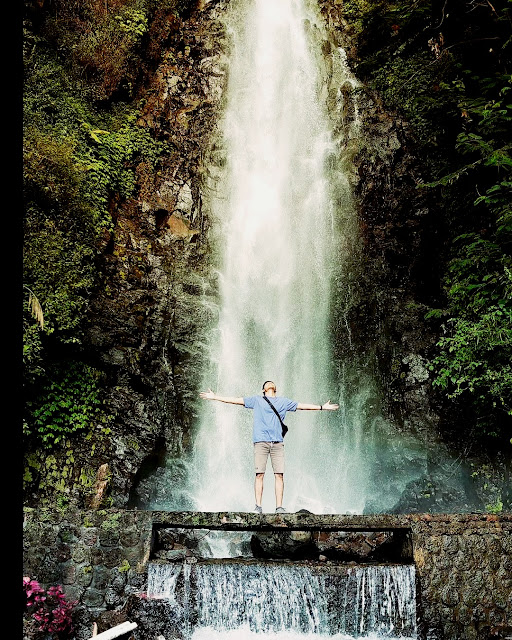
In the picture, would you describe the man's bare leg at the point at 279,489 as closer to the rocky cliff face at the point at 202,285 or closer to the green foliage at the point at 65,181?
the rocky cliff face at the point at 202,285

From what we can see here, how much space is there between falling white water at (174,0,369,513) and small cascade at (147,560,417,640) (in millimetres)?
3519

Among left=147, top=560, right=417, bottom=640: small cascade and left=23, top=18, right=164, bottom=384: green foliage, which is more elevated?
left=23, top=18, right=164, bottom=384: green foliage

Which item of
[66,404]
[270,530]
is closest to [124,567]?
[270,530]

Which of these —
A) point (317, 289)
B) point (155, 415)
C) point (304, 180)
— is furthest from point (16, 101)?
point (304, 180)

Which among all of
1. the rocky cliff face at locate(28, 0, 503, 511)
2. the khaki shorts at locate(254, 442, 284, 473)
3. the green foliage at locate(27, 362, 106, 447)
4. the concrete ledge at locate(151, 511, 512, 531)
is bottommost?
the concrete ledge at locate(151, 511, 512, 531)

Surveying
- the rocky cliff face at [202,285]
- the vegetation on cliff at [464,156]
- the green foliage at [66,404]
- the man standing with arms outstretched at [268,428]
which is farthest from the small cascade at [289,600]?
the vegetation on cliff at [464,156]

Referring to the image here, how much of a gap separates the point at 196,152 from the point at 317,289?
14.1 feet

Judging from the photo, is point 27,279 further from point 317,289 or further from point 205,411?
point 317,289

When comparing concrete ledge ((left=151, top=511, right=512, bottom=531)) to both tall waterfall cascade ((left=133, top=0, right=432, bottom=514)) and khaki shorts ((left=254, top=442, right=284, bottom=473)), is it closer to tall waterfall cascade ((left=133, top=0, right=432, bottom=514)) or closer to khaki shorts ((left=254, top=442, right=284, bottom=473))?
khaki shorts ((left=254, top=442, right=284, bottom=473))

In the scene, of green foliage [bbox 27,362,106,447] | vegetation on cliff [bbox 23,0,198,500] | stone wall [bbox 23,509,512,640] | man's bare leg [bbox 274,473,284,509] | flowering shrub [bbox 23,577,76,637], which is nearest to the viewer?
flowering shrub [bbox 23,577,76,637]

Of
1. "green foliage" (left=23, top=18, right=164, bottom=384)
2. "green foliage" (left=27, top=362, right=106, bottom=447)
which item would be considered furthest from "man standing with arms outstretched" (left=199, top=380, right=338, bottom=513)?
"green foliage" (left=23, top=18, right=164, bottom=384)

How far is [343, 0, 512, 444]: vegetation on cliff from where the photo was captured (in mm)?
9461

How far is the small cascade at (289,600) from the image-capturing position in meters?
6.45

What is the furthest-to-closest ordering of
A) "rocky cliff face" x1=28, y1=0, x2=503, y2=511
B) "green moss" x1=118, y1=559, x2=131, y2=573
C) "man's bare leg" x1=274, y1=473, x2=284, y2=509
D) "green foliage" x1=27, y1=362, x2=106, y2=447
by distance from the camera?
"rocky cliff face" x1=28, y1=0, x2=503, y2=511 → "green foliage" x1=27, y1=362, x2=106, y2=447 → "man's bare leg" x1=274, y1=473, x2=284, y2=509 → "green moss" x1=118, y1=559, x2=131, y2=573
